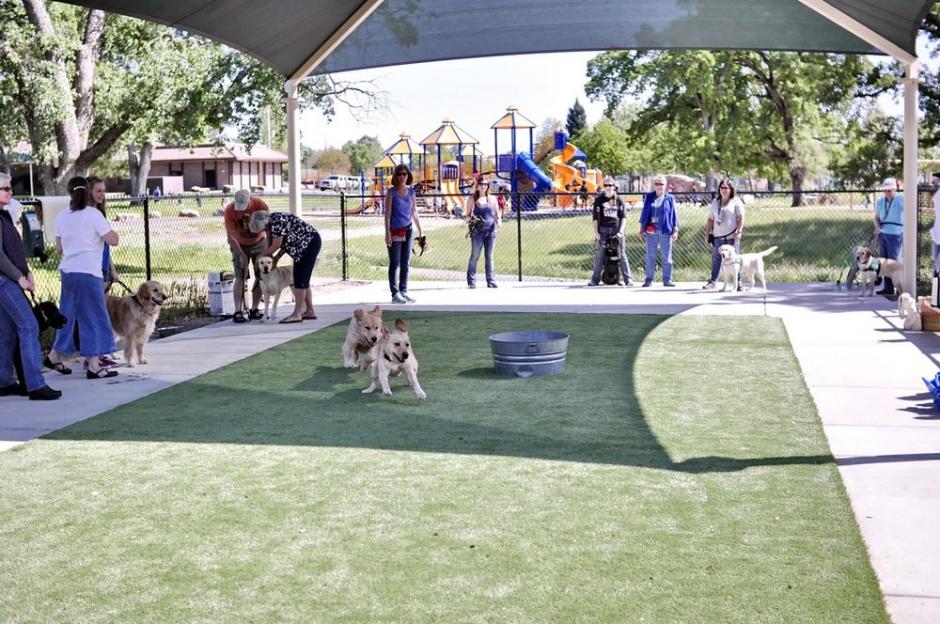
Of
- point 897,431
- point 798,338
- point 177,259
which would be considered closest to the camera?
point 897,431

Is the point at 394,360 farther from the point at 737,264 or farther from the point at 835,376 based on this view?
the point at 737,264

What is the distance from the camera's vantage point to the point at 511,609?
414 centimetres

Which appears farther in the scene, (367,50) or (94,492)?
(367,50)

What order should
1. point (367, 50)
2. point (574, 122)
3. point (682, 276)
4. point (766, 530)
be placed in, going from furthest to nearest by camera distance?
point (574, 122), point (682, 276), point (367, 50), point (766, 530)

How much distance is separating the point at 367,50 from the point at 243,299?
4.21 m

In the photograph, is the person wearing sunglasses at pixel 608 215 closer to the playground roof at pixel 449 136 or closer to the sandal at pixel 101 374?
the sandal at pixel 101 374

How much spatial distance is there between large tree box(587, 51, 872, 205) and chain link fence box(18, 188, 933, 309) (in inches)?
94.9

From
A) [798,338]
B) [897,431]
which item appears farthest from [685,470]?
[798,338]

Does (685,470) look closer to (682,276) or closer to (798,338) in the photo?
(798,338)

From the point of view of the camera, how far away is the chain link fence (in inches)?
749

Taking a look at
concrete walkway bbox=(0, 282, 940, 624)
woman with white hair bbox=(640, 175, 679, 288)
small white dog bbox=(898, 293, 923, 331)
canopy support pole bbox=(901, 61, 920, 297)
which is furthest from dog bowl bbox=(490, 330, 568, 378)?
woman with white hair bbox=(640, 175, 679, 288)

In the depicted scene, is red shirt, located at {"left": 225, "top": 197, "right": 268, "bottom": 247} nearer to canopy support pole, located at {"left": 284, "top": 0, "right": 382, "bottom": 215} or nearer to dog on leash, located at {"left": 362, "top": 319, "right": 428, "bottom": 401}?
canopy support pole, located at {"left": 284, "top": 0, "right": 382, "bottom": 215}

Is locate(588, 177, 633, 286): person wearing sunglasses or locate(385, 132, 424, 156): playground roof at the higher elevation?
locate(385, 132, 424, 156): playground roof

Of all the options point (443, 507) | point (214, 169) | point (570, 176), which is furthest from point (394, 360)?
point (214, 169)
